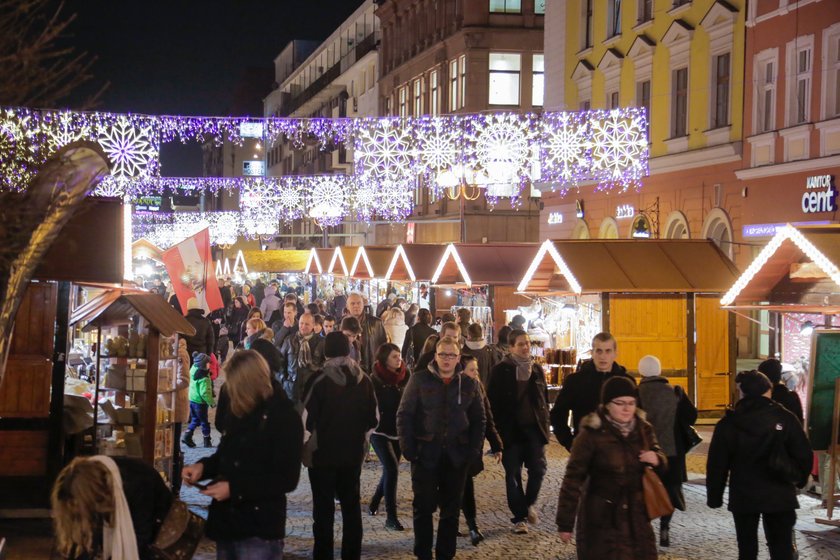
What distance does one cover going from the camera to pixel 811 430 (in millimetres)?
10070

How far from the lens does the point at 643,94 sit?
30.3 metres

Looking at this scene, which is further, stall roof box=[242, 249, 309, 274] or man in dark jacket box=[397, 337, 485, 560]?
stall roof box=[242, 249, 309, 274]

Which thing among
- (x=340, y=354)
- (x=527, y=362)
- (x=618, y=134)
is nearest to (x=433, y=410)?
(x=340, y=354)

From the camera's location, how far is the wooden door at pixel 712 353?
16.7 metres

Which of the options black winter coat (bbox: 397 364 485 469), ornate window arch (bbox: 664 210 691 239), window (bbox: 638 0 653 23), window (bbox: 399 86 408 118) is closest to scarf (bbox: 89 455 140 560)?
black winter coat (bbox: 397 364 485 469)

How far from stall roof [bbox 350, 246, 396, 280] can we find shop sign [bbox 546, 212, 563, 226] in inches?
270

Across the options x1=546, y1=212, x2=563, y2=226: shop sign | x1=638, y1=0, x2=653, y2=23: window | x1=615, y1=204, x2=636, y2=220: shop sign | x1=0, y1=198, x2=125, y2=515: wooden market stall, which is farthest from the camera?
x1=546, y1=212, x2=563, y2=226: shop sign

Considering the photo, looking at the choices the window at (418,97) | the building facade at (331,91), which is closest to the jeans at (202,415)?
the building facade at (331,91)

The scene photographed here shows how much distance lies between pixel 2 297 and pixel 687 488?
8378mm

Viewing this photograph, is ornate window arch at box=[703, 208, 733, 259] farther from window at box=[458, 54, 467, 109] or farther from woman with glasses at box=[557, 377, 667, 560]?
window at box=[458, 54, 467, 109]

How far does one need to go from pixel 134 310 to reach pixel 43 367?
1062mm

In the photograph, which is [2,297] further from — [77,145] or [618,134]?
[618,134]

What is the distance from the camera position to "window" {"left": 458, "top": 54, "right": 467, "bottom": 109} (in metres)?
47.3

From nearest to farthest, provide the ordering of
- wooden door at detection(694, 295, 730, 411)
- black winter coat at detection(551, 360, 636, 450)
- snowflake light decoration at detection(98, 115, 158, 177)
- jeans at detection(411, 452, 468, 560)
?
1. jeans at detection(411, 452, 468, 560)
2. black winter coat at detection(551, 360, 636, 450)
3. wooden door at detection(694, 295, 730, 411)
4. snowflake light decoration at detection(98, 115, 158, 177)
